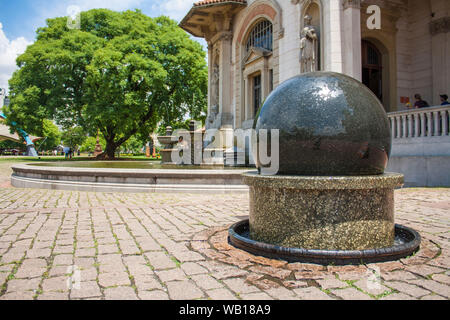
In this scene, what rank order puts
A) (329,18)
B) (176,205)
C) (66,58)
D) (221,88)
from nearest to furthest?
1. (176,205)
2. (329,18)
3. (221,88)
4. (66,58)

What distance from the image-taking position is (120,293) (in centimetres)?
251

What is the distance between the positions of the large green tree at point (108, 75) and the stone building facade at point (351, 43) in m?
8.16

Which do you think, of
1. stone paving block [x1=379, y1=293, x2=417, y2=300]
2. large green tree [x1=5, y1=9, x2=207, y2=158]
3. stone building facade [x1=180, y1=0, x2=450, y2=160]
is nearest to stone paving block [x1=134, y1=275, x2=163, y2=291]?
stone paving block [x1=379, y1=293, x2=417, y2=300]

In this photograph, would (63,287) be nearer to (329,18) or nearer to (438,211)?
(438,211)

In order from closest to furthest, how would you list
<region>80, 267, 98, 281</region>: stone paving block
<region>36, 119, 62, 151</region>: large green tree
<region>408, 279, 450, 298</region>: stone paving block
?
<region>408, 279, 450, 298</region>: stone paving block < <region>80, 267, 98, 281</region>: stone paving block < <region>36, 119, 62, 151</region>: large green tree

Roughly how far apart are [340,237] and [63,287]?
2475mm

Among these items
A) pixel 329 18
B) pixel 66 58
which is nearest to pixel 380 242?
pixel 329 18

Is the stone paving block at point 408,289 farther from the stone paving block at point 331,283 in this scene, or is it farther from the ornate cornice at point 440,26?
the ornate cornice at point 440,26

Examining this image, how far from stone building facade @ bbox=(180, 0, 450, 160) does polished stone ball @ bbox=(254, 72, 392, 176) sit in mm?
10368

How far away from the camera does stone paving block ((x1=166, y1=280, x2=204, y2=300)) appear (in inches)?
96.1

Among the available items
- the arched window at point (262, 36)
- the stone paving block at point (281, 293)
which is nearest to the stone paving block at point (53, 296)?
the stone paving block at point (281, 293)

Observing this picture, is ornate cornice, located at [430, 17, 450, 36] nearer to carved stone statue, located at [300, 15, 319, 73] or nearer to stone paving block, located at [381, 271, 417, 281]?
carved stone statue, located at [300, 15, 319, 73]

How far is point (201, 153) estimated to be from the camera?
1884 cm

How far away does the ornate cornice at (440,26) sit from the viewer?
46.7ft
